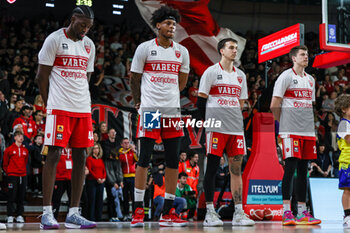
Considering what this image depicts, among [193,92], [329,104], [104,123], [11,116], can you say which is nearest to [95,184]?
[104,123]

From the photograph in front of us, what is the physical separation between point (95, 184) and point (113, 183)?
0.59 metres

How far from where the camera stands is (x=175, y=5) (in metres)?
12.8

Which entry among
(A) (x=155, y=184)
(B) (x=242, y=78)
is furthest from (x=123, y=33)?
(B) (x=242, y=78)

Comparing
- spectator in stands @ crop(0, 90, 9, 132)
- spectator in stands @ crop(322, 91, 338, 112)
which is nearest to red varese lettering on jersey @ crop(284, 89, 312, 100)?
spectator in stands @ crop(0, 90, 9, 132)

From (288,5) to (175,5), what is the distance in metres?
7.73

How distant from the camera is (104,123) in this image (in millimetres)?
9914

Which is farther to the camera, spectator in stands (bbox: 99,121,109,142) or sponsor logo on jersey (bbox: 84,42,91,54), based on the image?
spectator in stands (bbox: 99,121,109,142)

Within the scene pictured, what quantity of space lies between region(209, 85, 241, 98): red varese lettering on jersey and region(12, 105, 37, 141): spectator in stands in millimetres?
5226

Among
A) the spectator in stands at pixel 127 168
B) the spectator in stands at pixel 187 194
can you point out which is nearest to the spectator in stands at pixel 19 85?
the spectator in stands at pixel 127 168

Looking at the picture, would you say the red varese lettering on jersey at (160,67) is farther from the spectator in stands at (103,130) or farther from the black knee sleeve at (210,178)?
the spectator in stands at (103,130)

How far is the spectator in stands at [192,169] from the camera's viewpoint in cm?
1023

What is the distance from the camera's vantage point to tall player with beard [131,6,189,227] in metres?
4.71

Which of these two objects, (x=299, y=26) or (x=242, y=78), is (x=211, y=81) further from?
(x=299, y=26)

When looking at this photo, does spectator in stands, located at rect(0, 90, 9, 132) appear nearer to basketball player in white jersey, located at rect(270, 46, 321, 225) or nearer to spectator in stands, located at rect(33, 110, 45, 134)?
spectator in stands, located at rect(33, 110, 45, 134)
